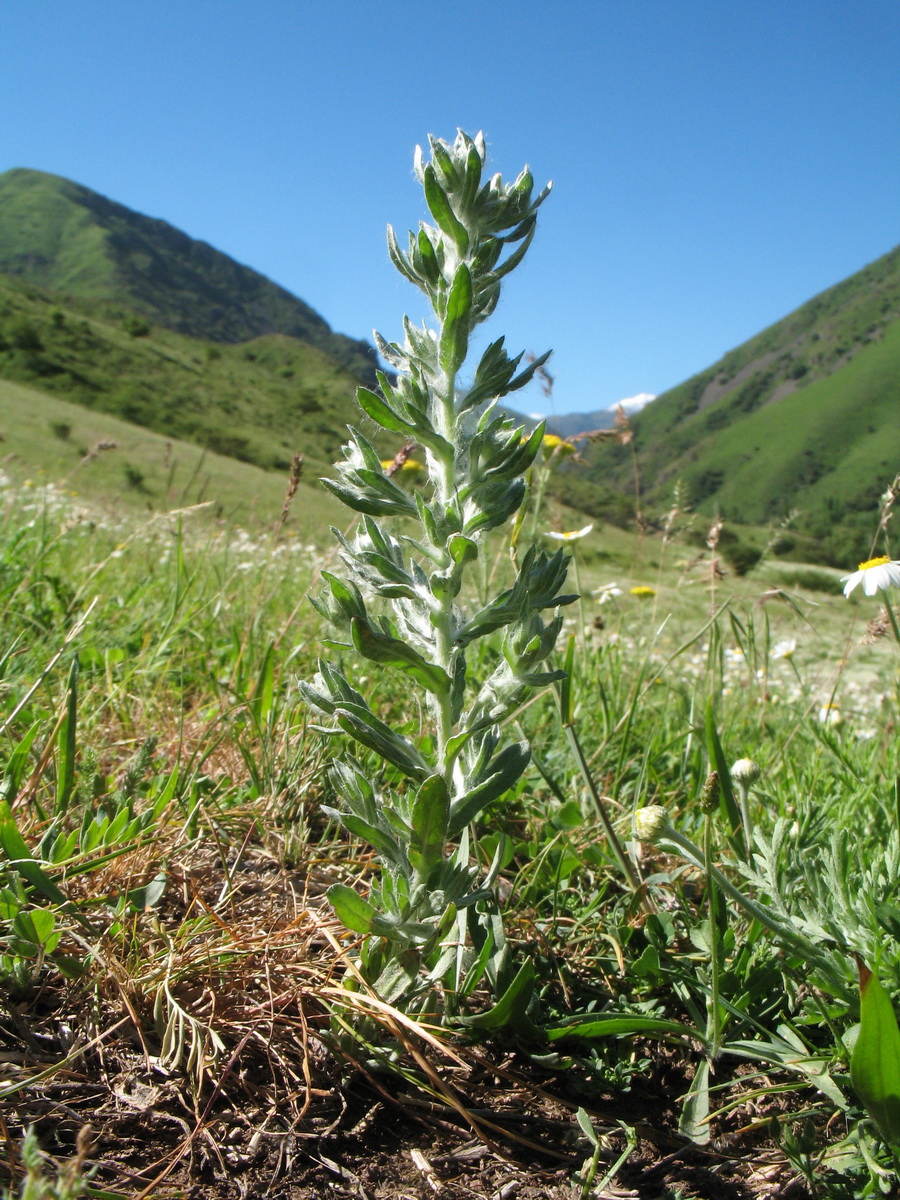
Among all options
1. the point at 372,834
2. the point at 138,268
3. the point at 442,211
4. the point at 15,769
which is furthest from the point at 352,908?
the point at 138,268

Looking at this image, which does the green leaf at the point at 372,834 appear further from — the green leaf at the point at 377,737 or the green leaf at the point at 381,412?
the green leaf at the point at 381,412

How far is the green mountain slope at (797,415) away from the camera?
8756cm

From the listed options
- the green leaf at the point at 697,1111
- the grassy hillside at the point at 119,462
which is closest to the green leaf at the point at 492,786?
the green leaf at the point at 697,1111

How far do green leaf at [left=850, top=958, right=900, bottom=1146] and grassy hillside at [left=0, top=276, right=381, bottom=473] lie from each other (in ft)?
68.7

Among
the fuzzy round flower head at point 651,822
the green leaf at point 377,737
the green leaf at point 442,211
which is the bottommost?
the fuzzy round flower head at point 651,822

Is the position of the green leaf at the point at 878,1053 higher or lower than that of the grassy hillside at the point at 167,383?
lower

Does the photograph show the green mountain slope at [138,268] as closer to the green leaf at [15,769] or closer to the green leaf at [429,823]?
the green leaf at [15,769]

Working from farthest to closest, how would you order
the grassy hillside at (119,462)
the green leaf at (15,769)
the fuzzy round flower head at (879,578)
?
the grassy hillside at (119,462), the fuzzy round flower head at (879,578), the green leaf at (15,769)

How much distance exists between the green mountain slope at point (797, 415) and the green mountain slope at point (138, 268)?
159 ft

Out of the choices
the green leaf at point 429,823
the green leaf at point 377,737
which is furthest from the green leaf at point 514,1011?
the green leaf at point 377,737

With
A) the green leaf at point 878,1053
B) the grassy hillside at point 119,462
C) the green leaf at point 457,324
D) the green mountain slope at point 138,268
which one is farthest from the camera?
the green mountain slope at point 138,268

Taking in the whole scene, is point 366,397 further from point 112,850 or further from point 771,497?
point 771,497

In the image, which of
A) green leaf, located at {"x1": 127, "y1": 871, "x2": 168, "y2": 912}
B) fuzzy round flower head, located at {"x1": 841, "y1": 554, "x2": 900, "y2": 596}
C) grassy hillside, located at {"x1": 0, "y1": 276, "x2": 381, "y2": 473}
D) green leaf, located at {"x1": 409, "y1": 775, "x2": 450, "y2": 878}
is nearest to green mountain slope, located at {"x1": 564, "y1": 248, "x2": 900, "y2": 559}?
grassy hillside, located at {"x1": 0, "y1": 276, "x2": 381, "y2": 473}

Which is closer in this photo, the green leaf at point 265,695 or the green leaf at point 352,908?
the green leaf at point 352,908
